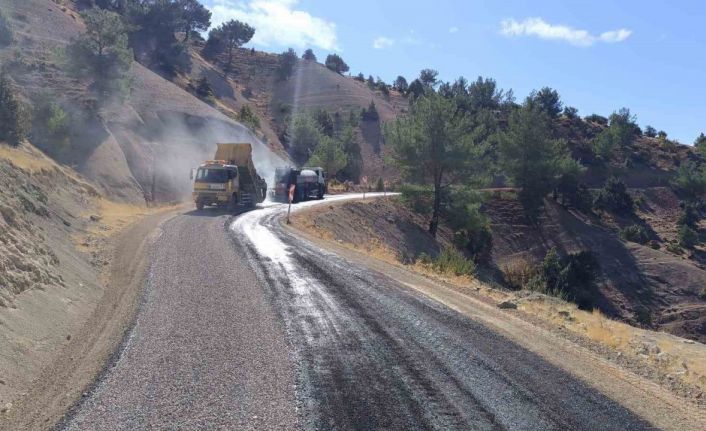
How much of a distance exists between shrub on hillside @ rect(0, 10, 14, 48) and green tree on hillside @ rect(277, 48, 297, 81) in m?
71.4

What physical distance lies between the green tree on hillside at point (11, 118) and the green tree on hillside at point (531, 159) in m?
45.5

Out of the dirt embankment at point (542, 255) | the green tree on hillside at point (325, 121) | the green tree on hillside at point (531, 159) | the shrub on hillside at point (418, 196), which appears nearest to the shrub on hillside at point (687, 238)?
the dirt embankment at point (542, 255)

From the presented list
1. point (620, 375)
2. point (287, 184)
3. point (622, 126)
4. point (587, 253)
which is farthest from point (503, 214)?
point (620, 375)

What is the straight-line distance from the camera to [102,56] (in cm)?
4638

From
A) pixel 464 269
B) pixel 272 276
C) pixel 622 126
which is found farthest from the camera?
pixel 622 126

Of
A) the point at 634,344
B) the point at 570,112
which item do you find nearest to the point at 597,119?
the point at 570,112

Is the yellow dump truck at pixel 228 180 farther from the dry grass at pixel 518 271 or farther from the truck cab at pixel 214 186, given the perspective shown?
the dry grass at pixel 518 271

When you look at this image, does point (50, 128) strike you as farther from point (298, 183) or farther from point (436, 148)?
point (436, 148)

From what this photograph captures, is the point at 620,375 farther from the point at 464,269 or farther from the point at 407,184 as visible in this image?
the point at 407,184

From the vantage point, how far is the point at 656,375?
1020 centimetres

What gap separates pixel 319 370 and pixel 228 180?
2733 centimetres

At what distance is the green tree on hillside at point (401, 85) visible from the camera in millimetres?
141400

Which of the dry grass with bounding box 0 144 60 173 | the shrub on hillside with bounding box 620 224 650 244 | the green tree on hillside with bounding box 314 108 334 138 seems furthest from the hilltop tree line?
the dry grass with bounding box 0 144 60 173

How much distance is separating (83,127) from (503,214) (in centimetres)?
3917
